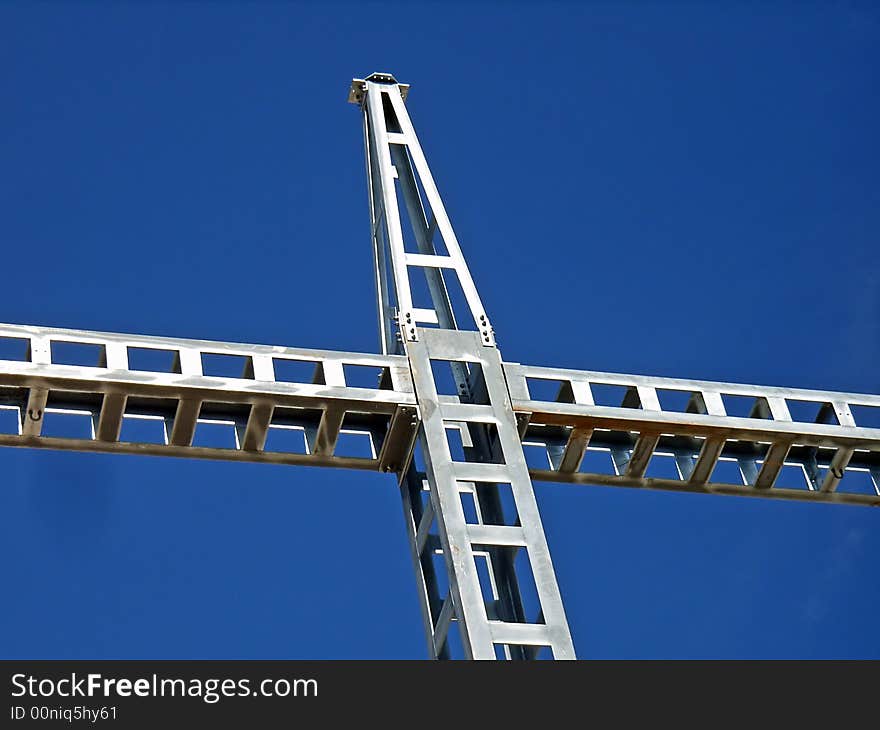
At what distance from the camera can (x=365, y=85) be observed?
29.3 metres

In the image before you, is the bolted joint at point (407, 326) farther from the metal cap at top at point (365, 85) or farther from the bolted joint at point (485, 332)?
the metal cap at top at point (365, 85)

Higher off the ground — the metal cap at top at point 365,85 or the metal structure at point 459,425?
the metal cap at top at point 365,85

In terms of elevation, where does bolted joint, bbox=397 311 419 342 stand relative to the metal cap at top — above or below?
below

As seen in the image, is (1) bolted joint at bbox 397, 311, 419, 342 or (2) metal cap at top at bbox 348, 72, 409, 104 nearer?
(1) bolted joint at bbox 397, 311, 419, 342

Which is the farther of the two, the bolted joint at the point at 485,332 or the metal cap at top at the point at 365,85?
the metal cap at top at the point at 365,85

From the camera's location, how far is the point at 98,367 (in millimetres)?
23125

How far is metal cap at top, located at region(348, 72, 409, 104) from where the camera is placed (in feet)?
96.6

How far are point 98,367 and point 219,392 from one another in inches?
52.3

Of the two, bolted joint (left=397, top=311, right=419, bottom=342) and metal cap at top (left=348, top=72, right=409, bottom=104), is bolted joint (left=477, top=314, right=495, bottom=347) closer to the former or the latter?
bolted joint (left=397, top=311, right=419, bottom=342)

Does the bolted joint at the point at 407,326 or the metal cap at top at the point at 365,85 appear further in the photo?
the metal cap at top at the point at 365,85

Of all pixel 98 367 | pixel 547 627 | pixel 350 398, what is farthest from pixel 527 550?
pixel 98 367

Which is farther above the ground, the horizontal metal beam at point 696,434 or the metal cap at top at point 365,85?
the metal cap at top at point 365,85

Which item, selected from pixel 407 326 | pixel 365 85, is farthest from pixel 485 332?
pixel 365 85

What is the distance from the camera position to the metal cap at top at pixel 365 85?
29.4m
